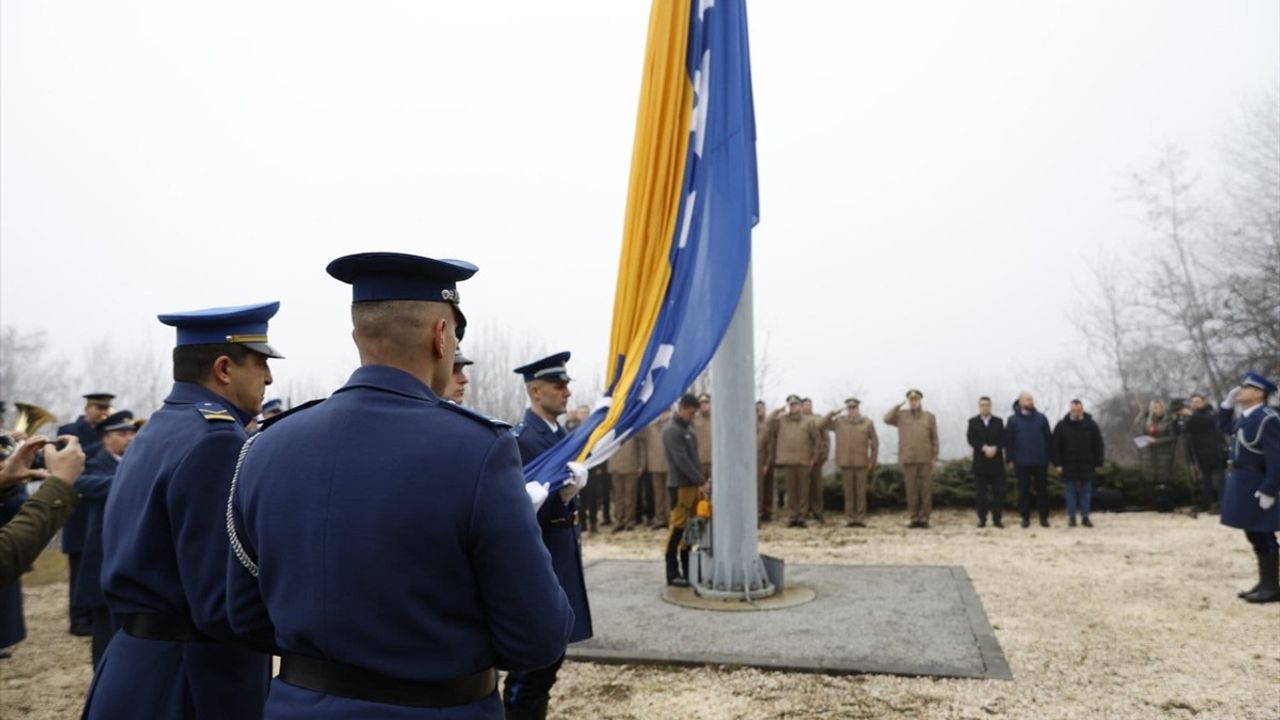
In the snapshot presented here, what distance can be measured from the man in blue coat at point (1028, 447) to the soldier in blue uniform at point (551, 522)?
1018 centimetres

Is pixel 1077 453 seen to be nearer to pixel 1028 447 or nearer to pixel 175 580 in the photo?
pixel 1028 447

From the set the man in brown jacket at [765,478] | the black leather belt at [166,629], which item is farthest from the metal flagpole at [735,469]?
the man in brown jacket at [765,478]

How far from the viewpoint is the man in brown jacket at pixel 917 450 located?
13641 mm

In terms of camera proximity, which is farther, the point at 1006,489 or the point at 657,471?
the point at 1006,489

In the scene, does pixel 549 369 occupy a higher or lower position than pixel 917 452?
higher

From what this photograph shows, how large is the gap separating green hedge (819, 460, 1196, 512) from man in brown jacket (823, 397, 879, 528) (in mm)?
1634

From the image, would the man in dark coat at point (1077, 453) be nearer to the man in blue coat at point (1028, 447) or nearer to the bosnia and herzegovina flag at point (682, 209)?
the man in blue coat at point (1028, 447)

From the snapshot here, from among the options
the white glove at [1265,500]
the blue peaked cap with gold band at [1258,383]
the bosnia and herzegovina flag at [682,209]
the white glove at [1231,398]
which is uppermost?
the bosnia and herzegovina flag at [682,209]

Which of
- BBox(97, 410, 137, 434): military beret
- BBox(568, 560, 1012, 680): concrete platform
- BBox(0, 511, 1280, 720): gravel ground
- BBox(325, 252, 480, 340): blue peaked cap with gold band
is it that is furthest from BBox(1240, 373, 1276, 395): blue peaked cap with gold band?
BBox(97, 410, 137, 434): military beret

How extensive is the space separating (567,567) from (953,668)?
2.75m

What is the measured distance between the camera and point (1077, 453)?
1303 cm

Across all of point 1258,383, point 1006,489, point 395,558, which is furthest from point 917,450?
point 395,558

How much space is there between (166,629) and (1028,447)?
42.5ft

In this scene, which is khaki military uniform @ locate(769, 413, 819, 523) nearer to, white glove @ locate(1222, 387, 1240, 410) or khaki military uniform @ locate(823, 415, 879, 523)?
khaki military uniform @ locate(823, 415, 879, 523)
